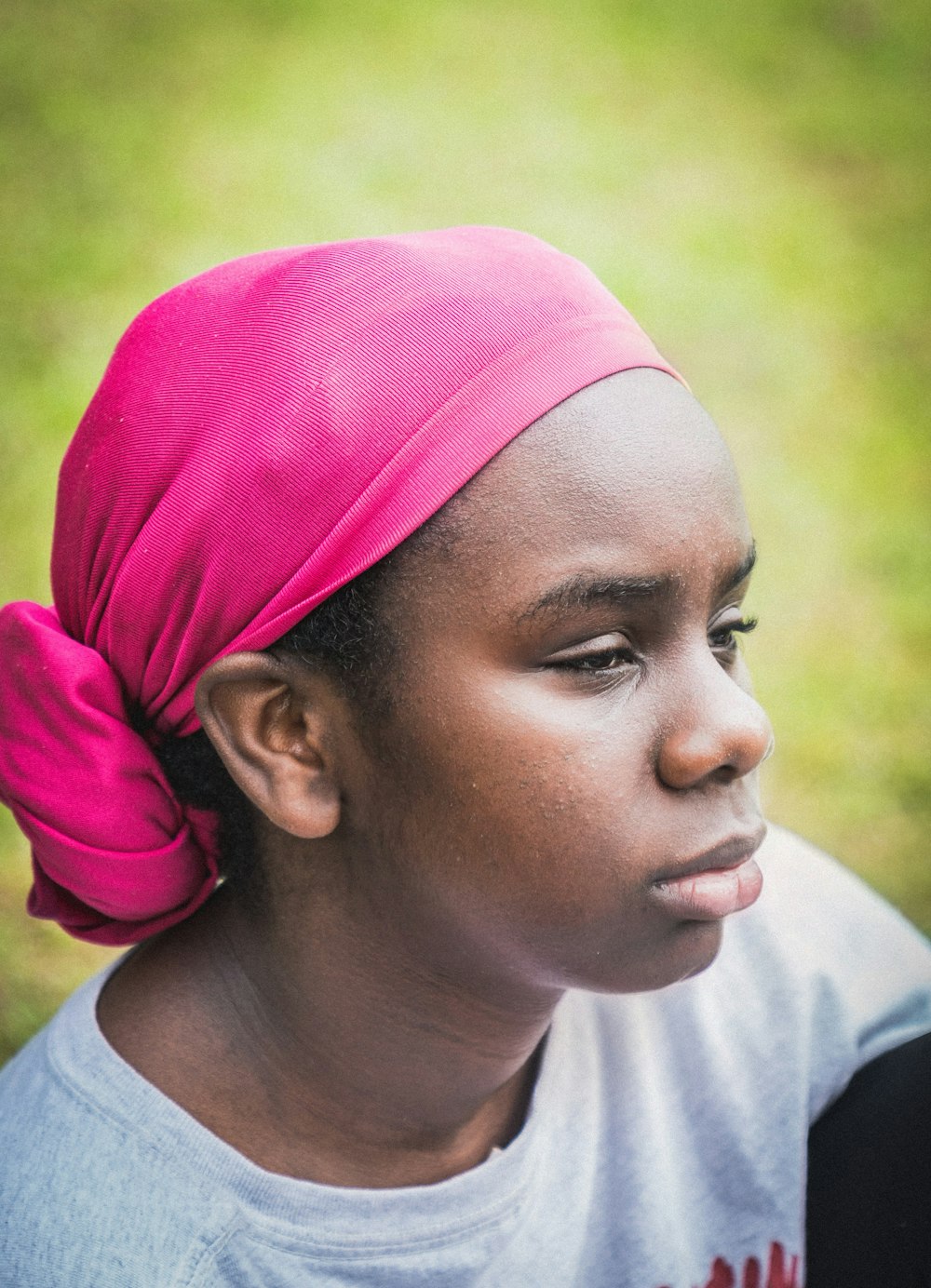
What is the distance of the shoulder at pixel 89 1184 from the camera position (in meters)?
1.66

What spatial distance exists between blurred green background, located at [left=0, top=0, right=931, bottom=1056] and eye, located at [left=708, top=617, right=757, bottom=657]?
2504 millimetres

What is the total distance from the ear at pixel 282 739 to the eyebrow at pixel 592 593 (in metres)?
0.32

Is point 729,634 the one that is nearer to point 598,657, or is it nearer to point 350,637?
point 598,657

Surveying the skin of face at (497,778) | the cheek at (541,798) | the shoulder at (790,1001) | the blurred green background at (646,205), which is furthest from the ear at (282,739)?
the blurred green background at (646,205)

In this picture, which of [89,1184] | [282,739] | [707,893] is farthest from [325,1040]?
[707,893]

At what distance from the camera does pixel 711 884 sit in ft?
5.43

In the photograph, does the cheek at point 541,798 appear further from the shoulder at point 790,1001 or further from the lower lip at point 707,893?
the shoulder at point 790,1001

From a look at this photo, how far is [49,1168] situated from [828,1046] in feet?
4.15

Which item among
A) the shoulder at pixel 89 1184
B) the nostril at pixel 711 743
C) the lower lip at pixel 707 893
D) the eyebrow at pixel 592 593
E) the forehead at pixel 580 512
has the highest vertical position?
the forehead at pixel 580 512

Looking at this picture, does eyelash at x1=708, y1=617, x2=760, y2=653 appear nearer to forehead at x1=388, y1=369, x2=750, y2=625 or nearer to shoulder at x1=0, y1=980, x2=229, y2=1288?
forehead at x1=388, y1=369, x2=750, y2=625

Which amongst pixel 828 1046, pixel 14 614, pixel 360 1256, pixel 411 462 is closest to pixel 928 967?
pixel 828 1046

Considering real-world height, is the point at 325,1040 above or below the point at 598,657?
below

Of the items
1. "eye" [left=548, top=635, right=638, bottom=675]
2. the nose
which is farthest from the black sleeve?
"eye" [left=548, top=635, right=638, bottom=675]

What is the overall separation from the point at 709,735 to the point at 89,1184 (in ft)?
3.37
